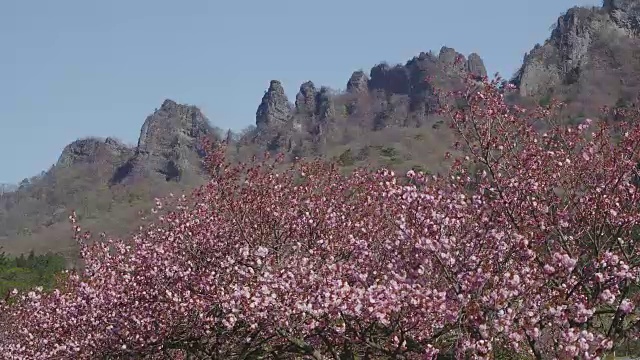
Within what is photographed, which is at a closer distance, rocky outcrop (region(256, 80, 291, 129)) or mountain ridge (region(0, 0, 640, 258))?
mountain ridge (region(0, 0, 640, 258))

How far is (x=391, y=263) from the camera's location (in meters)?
9.45

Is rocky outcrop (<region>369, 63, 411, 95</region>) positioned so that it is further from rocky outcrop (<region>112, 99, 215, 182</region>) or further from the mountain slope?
rocky outcrop (<region>112, 99, 215, 182</region>)

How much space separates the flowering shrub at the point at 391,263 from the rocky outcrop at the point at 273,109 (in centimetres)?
17051

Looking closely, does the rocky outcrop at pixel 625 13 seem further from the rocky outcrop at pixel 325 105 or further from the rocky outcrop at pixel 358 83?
the rocky outcrop at pixel 325 105

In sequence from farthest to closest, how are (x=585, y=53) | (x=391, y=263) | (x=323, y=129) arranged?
(x=323, y=129) < (x=585, y=53) < (x=391, y=263)

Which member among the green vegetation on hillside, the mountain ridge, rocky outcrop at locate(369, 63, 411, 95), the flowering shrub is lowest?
the green vegetation on hillside

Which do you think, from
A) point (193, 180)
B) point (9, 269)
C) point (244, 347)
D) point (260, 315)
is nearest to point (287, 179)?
point (244, 347)

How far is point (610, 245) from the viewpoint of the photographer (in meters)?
10.4

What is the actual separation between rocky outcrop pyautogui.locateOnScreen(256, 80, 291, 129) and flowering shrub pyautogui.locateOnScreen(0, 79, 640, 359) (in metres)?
171

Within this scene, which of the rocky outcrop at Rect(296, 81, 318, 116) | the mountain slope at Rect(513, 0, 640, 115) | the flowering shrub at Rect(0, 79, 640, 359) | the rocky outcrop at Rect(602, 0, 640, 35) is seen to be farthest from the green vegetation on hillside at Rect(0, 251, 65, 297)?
the rocky outcrop at Rect(602, 0, 640, 35)

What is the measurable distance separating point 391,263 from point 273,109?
180 m

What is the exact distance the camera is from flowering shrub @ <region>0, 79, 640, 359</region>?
26.2ft

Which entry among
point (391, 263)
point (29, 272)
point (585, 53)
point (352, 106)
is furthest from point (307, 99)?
point (391, 263)

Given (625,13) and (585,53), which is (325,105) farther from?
(625,13)
